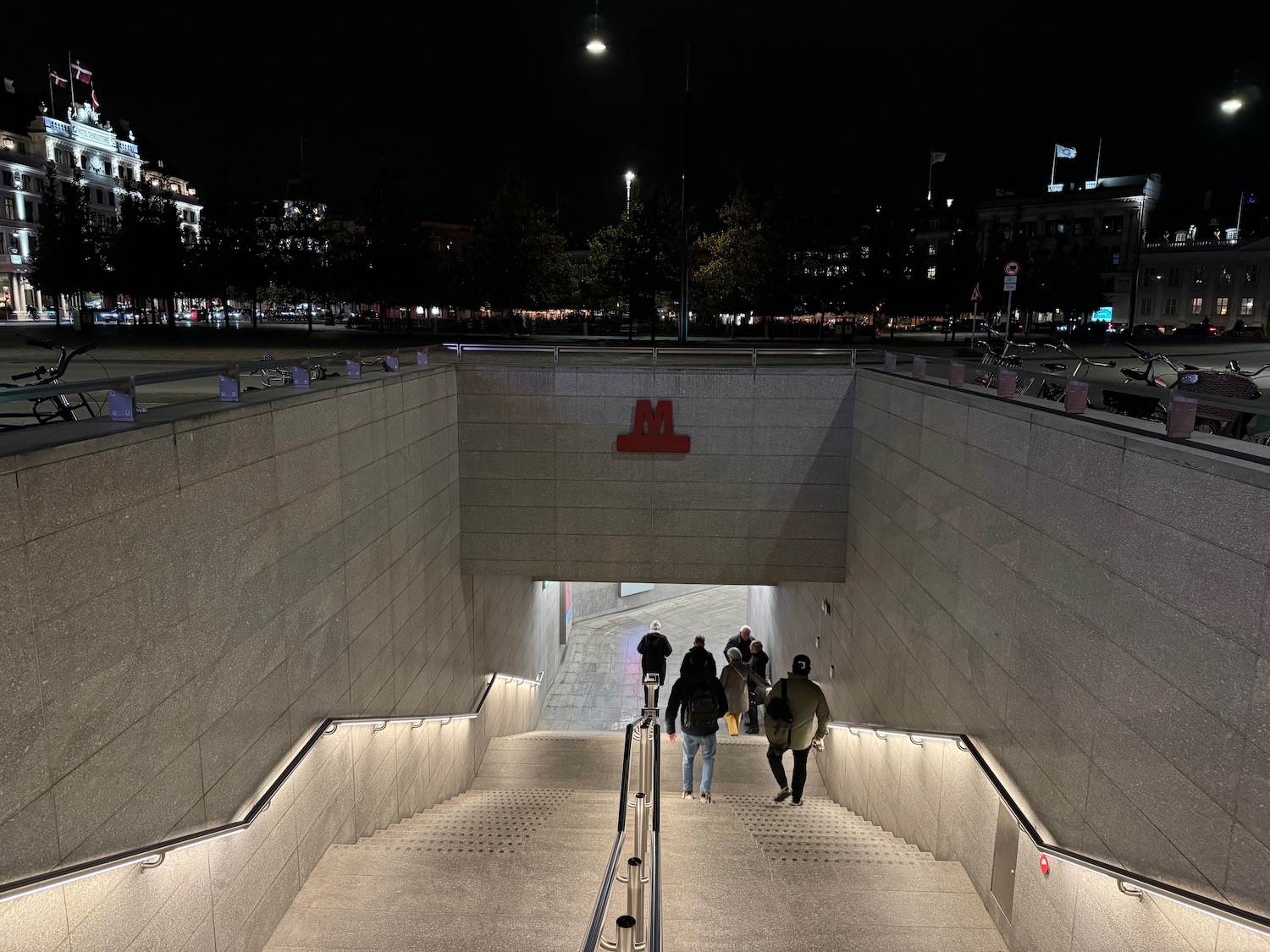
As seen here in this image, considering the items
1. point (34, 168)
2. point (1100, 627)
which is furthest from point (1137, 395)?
point (34, 168)

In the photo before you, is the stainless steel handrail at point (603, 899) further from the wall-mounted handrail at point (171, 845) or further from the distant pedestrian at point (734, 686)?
the distant pedestrian at point (734, 686)

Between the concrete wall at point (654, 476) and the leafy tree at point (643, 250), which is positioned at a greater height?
→ the leafy tree at point (643, 250)

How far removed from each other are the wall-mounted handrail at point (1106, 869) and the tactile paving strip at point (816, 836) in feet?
3.84

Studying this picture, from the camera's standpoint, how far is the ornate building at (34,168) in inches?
2554

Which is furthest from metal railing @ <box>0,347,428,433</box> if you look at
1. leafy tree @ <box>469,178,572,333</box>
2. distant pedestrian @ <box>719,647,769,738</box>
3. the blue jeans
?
leafy tree @ <box>469,178,572,333</box>

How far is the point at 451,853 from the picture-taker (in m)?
6.99

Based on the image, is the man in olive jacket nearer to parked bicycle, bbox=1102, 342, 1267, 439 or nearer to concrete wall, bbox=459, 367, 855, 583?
concrete wall, bbox=459, 367, 855, 583

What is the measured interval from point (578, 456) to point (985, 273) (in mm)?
35792

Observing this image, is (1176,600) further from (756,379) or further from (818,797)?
(818,797)

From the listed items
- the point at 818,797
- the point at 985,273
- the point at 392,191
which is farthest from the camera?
the point at 985,273

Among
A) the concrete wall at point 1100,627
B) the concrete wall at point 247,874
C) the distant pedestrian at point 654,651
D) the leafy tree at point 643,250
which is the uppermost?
the leafy tree at point 643,250

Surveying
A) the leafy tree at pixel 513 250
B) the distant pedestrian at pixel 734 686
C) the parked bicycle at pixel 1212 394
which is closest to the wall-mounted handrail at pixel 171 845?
the distant pedestrian at pixel 734 686

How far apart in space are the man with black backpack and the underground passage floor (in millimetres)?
606

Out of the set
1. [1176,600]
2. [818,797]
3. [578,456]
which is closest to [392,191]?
[578,456]
